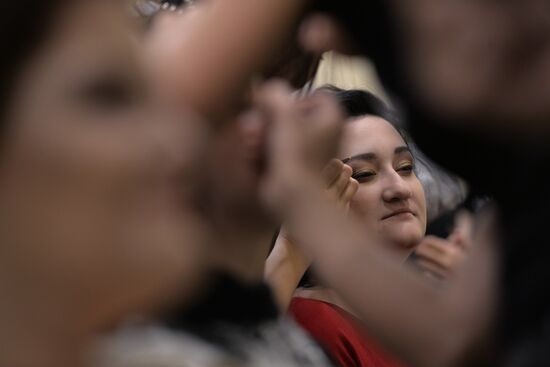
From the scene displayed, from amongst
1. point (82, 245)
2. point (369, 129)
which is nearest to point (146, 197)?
point (82, 245)

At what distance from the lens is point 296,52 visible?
23.0 inches

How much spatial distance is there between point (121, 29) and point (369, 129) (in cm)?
89

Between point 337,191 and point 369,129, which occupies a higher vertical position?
point 369,129

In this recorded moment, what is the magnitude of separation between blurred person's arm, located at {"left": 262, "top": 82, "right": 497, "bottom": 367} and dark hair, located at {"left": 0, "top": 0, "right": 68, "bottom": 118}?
15 cm

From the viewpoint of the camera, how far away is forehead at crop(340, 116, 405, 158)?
1323mm

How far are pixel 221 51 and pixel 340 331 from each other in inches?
27.1

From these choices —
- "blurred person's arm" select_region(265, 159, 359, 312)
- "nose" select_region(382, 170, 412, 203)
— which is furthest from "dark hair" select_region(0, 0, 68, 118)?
"nose" select_region(382, 170, 412, 203)

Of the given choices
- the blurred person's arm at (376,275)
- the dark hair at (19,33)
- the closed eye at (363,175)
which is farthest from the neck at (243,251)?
the closed eye at (363,175)

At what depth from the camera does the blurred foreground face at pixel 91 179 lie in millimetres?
442

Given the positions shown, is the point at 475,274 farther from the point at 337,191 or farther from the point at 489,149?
the point at 337,191

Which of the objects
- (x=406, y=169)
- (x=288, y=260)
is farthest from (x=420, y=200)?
(x=288, y=260)

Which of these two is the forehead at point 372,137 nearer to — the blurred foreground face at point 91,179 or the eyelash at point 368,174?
the eyelash at point 368,174

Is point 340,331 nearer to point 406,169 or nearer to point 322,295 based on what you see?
point 322,295

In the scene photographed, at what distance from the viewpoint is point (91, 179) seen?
0.44 meters
